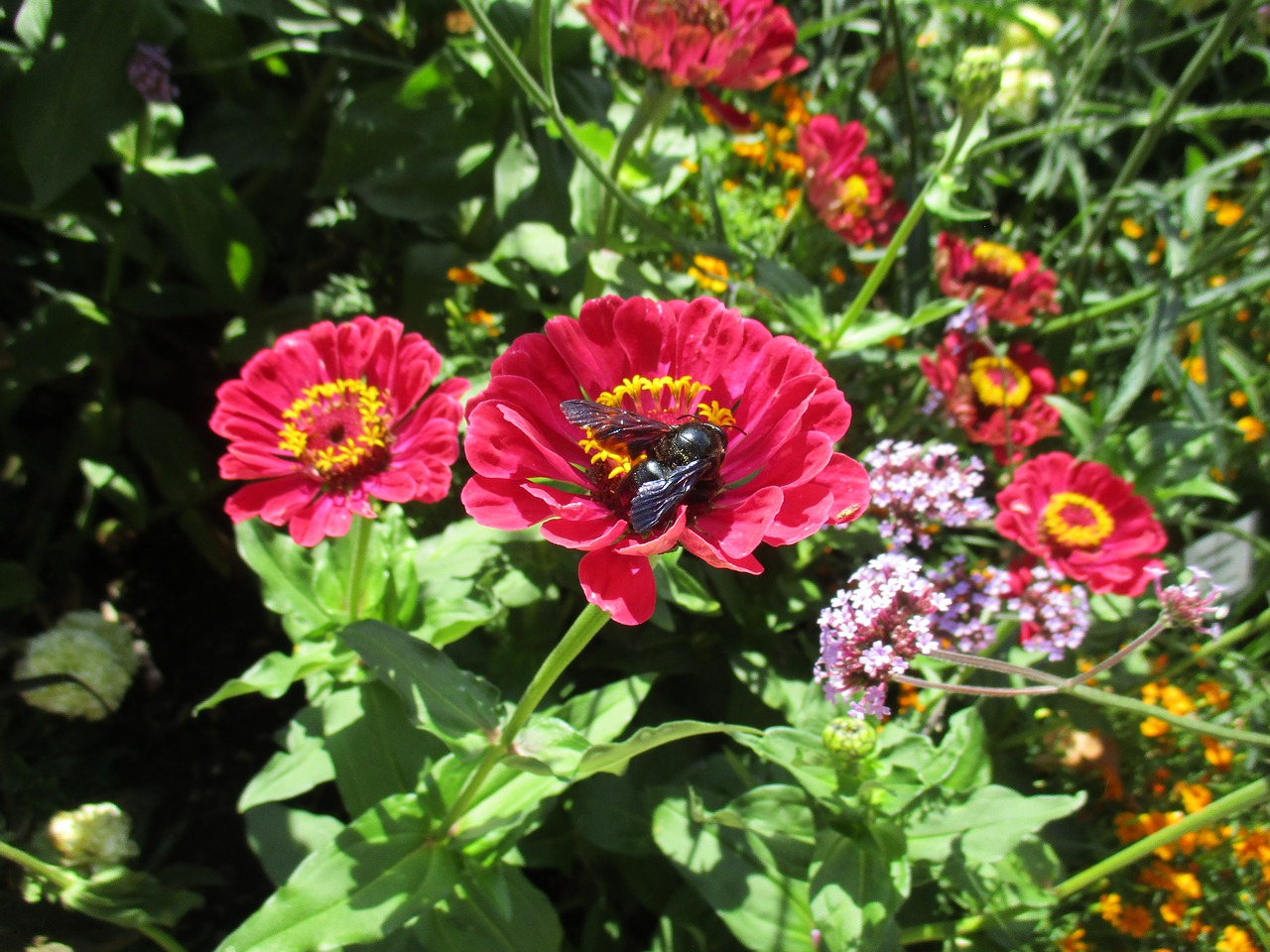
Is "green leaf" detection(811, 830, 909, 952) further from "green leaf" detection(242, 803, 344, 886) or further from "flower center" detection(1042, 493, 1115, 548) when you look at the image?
"green leaf" detection(242, 803, 344, 886)

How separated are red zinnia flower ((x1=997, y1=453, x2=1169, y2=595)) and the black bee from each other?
803 mm

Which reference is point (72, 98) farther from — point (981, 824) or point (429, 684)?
point (981, 824)

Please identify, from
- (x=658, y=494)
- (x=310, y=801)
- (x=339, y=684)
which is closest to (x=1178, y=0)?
(x=658, y=494)

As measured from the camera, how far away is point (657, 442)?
1042 millimetres

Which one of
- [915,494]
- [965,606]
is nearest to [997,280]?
[915,494]

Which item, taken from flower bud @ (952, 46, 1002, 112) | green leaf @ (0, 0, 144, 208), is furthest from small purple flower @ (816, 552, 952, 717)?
green leaf @ (0, 0, 144, 208)

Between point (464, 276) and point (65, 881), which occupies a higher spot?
point (464, 276)

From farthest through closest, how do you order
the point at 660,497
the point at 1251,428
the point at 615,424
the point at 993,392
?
the point at 1251,428 < the point at 993,392 < the point at 615,424 < the point at 660,497

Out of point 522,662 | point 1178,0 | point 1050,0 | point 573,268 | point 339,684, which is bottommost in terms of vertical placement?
point 339,684

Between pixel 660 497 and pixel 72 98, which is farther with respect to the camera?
pixel 72 98

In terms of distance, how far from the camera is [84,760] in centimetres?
192

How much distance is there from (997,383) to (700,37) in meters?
0.90

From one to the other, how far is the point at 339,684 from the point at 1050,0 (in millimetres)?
2732

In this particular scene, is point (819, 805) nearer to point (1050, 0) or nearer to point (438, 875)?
point (438, 875)
